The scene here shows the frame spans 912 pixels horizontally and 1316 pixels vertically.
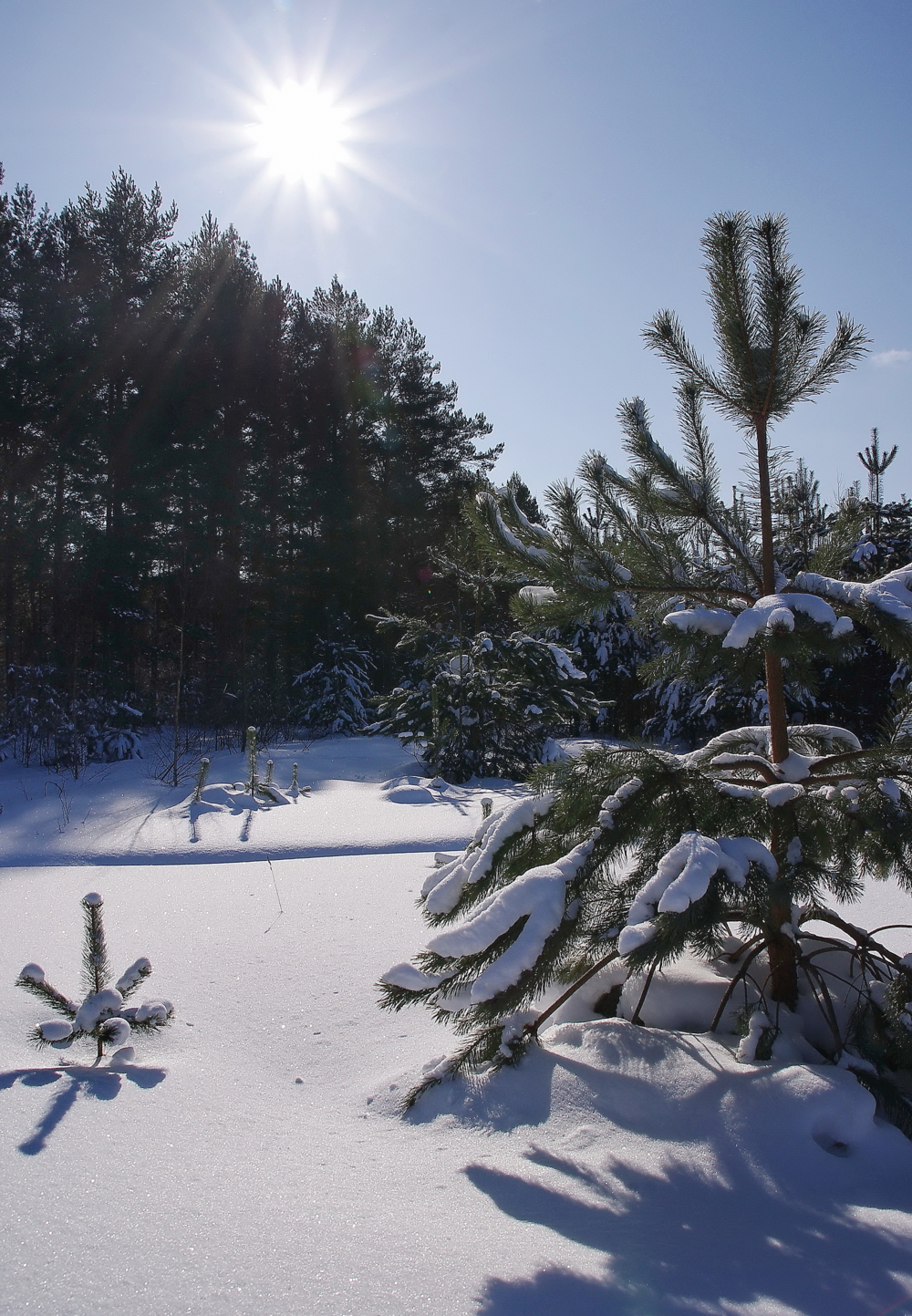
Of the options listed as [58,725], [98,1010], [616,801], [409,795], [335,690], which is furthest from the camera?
[335,690]

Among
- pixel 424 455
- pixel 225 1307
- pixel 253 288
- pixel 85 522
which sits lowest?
pixel 225 1307

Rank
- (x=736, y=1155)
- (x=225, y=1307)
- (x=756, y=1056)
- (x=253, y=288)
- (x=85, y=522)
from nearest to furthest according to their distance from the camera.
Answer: (x=225, y=1307), (x=736, y=1155), (x=756, y=1056), (x=85, y=522), (x=253, y=288)

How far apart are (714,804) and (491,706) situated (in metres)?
6.85

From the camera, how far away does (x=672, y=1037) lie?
2109mm

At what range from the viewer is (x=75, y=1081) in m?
2.00

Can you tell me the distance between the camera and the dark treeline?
555 inches

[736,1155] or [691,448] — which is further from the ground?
[691,448]

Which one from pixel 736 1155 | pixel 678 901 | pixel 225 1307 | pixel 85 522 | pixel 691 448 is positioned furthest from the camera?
pixel 85 522

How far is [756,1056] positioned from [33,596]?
15.4 meters

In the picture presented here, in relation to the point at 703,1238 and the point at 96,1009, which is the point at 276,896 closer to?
the point at 96,1009

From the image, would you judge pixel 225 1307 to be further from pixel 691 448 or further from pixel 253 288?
pixel 253 288

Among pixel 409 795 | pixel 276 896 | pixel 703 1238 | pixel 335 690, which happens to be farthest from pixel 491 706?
pixel 703 1238

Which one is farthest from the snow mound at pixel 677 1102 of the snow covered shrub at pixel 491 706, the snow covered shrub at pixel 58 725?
the snow covered shrub at pixel 58 725

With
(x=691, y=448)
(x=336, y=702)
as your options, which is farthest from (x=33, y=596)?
(x=691, y=448)
